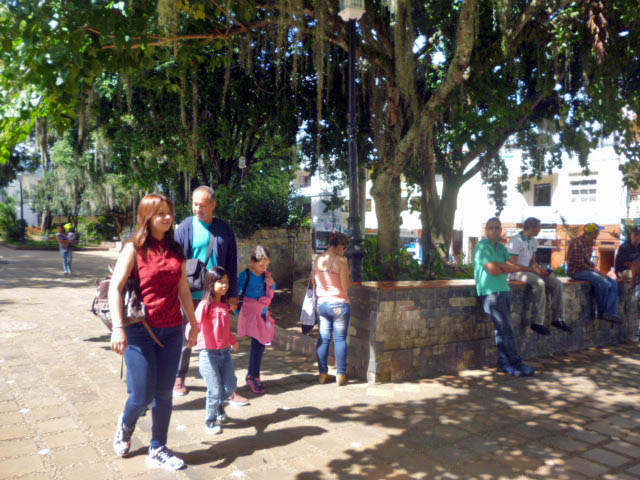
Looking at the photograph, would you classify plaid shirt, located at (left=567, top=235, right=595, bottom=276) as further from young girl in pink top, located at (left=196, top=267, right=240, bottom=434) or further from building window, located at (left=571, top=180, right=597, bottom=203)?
building window, located at (left=571, top=180, right=597, bottom=203)

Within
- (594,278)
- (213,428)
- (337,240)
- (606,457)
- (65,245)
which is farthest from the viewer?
(65,245)

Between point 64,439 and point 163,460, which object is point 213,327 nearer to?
point 163,460

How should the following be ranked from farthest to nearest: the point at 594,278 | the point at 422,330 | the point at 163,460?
the point at 594,278 → the point at 422,330 → the point at 163,460

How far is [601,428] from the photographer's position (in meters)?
4.70

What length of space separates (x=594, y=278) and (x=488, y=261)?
2.93 meters

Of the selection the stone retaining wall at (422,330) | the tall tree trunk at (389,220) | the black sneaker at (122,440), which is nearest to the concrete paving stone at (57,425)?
the black sneaker at (122,440)

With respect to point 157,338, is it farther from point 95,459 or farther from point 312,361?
point 312,361

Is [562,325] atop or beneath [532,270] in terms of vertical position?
beneath

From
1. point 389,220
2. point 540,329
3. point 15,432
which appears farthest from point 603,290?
point 15,432

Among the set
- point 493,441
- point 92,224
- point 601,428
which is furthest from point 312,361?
point 92,224

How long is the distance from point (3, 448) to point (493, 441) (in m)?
3.74

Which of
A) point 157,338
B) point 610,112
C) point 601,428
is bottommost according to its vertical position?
point 601,428

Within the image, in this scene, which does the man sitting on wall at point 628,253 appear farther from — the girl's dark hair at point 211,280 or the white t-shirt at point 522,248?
the girl's dark hair at point 211,280

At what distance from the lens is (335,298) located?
5719 millimetres
